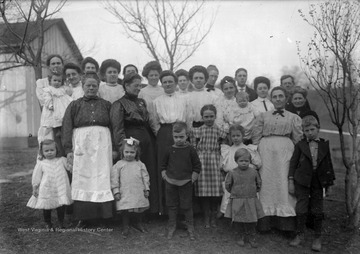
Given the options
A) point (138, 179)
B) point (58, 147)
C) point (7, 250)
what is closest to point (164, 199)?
point (138, 179)

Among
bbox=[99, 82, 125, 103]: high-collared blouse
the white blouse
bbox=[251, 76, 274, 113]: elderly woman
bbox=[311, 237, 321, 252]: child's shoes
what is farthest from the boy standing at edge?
bbox=[311, 237, 321, 252]: child's shoes

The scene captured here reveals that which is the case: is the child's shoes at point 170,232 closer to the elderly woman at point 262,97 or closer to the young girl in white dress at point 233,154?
the young girl in white dress at point 233,154

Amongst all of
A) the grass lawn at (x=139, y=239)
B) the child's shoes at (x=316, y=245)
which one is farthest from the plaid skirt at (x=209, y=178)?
the child's shoes at (x=316, y=245)

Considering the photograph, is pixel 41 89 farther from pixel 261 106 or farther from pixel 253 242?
pixel 253 242

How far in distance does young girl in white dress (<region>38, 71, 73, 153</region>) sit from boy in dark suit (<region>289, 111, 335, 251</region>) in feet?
10.0

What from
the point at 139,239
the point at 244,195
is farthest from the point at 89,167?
the point at 244,195

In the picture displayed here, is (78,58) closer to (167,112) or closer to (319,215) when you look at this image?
(167,112)

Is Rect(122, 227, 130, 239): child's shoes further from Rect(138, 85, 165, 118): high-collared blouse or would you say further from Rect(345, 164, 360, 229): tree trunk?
Rect(345, 164, 360, 229): tree trunk

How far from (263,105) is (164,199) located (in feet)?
6.44

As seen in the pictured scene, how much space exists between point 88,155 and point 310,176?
274 cm

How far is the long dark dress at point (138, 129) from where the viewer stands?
4.59 m

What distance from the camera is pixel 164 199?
4.93 metres

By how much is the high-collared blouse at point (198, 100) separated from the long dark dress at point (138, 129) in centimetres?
70

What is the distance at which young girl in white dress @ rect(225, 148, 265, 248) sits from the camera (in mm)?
4414
